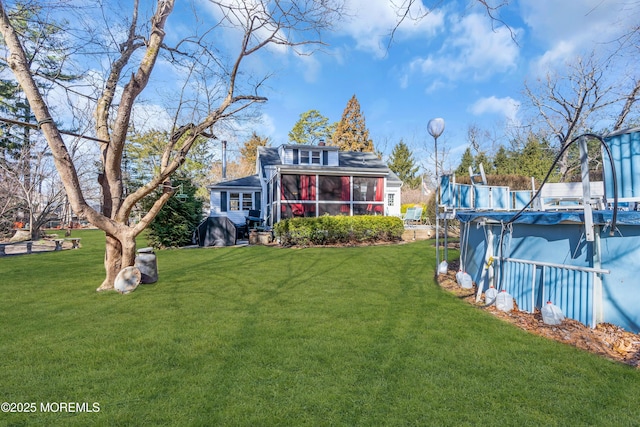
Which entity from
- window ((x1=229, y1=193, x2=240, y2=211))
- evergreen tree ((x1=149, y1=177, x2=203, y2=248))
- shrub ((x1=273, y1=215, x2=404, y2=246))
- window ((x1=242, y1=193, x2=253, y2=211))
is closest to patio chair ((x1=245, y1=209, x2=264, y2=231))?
window ((x1=242, y1=193, x2=253, y2=211))

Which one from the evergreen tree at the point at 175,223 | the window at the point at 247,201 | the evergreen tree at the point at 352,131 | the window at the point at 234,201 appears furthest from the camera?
the evergreen tree at the point at 352,131

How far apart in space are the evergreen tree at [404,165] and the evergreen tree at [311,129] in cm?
845

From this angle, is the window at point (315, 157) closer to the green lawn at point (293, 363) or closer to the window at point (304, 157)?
the window at point (304, 157)

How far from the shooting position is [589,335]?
140 inches

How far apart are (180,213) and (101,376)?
37.4 ft

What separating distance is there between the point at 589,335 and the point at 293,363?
3314 millimetres

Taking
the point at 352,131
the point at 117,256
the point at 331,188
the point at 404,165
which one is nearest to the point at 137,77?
the point at 117,256

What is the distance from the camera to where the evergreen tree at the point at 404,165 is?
38609 millimetres

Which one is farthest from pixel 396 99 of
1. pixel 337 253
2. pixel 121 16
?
pixel 121 16

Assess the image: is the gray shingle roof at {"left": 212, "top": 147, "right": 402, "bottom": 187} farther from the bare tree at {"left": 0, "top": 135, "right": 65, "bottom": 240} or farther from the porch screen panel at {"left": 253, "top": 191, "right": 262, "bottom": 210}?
the bare tree at {"left": 0, "top": 135, "right": 65, "bottom": 240}

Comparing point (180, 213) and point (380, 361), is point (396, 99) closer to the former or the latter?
point (180, 213)

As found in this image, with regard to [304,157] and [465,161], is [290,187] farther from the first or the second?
[465,161]

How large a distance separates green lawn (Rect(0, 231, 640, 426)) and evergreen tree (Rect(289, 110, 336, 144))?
109 feet

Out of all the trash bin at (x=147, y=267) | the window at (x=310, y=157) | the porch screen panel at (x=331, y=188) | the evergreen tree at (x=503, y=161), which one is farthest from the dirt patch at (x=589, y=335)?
the evergreen tree at (x=503, y=161)
